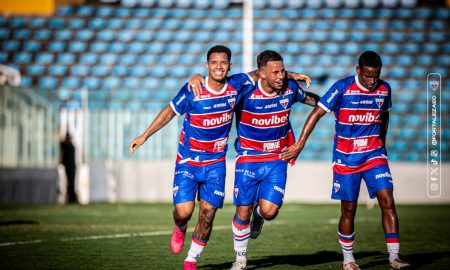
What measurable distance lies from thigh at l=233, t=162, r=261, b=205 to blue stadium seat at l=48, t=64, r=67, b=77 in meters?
19.0

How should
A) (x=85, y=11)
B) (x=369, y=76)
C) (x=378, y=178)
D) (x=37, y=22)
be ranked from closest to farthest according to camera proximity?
(x=369, y=76) → (x=378, y=178) → (x=37, y=22) → (x=85, y=11)

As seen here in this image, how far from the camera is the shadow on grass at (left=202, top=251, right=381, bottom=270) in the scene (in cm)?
913

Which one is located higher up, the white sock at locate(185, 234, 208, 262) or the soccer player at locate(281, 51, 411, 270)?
the soccer player at locate(281, 51, 411, 270)

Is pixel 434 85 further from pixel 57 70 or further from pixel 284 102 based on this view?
pixel 284 102

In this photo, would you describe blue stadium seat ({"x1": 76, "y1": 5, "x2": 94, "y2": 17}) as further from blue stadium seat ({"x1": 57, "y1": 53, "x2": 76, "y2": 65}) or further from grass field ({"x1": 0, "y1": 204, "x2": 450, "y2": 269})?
grass field ({"x1": 0, "y1": 204, "x2": 450, "y2": 269})

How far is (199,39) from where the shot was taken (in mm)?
27875

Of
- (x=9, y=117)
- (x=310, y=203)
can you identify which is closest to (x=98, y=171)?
Answer: (x=9, y=117)

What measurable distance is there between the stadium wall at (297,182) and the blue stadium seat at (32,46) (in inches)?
354

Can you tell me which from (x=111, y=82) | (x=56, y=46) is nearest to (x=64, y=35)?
(x=56, y=46)

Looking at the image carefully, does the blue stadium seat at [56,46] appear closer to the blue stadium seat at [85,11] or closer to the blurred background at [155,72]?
the blurred background at [155,72]

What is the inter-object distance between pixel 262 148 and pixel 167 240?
314 cm

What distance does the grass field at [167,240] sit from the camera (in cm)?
922

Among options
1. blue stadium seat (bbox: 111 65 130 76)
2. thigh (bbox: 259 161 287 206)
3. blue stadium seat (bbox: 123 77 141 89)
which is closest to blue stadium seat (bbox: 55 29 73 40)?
blue stadium seat (bbox: 111 65 130 76)

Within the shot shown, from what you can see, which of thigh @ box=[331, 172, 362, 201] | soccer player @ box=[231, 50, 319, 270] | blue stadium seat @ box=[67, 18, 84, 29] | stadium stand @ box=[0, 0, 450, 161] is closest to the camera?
thigh @ box=[331, 172, 362, 201]
